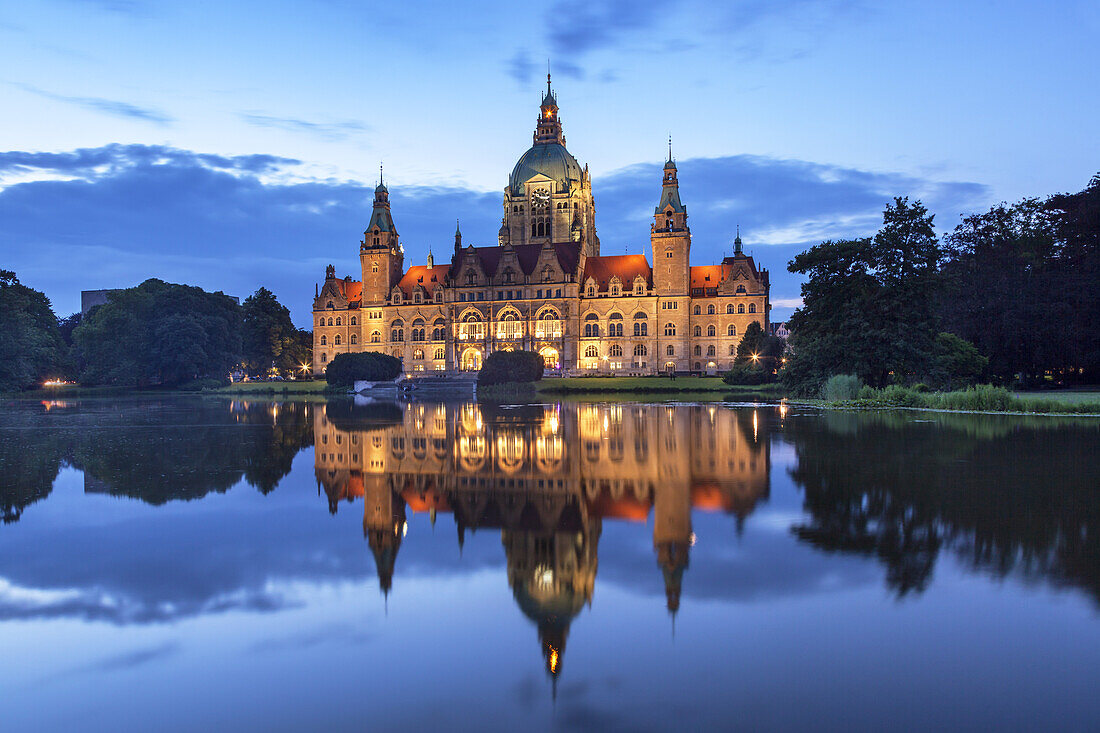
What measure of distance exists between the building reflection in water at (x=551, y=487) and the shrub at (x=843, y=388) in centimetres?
1314

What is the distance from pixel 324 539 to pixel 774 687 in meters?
6.88

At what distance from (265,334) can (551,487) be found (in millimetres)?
99041

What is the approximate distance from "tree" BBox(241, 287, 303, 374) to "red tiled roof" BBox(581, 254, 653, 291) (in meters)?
41.4

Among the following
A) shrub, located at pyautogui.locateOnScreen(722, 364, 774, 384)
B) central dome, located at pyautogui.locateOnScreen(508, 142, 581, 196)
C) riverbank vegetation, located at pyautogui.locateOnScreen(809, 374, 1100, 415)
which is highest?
central dome, located at pyautogui.locateOnScreen(508, 142, 581, 196)

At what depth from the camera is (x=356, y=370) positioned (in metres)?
78.8

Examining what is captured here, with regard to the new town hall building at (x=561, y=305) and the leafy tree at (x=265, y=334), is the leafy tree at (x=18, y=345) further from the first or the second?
the new town hall building at (x=561, y=305)

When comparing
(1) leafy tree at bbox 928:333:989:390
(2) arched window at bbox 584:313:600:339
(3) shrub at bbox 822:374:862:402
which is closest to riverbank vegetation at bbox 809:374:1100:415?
(3) shrub at bbox 822:374:862:402

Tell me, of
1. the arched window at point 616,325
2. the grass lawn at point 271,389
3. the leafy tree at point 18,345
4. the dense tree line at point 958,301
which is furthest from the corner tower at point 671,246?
the leafy tree at point 18,345

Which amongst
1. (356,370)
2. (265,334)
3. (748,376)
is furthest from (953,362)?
(265,334)

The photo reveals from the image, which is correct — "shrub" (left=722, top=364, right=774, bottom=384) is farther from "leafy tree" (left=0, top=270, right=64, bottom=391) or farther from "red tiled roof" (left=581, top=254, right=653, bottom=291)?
"leafy tree" (left=0, top=270, right=64, bottom=391)

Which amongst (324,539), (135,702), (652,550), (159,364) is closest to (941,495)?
(652,550)

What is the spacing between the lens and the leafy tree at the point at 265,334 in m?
106

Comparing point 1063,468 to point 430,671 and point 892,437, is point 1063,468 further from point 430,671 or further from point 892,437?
point 430,671

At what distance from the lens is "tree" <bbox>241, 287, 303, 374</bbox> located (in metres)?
106
